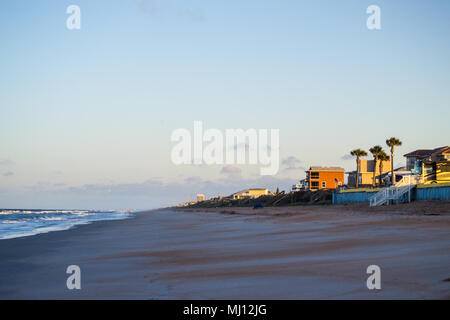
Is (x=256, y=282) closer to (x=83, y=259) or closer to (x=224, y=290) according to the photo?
(x=224, y=290)

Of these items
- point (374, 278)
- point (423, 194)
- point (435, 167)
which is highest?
point (435, 167)

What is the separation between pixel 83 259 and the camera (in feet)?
30.8

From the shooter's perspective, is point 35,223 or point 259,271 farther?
point 35,223

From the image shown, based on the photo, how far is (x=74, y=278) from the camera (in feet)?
22.2

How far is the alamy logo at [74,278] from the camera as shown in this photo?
6.10 m

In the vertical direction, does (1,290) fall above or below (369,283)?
below

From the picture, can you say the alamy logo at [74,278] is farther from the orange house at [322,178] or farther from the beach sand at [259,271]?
the orange house at [322,178]

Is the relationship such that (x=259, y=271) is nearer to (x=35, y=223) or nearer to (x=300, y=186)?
(x=35, y=223)

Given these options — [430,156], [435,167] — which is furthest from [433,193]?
[430,156]

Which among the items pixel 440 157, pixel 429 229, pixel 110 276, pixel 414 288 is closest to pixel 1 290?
pixel 110 276

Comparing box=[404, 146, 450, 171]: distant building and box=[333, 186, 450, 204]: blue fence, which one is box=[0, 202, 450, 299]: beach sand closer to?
box=[333, 186, 450, 204]: blue fence
